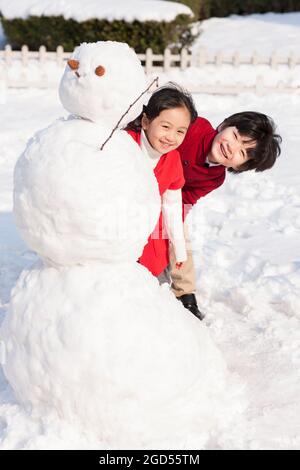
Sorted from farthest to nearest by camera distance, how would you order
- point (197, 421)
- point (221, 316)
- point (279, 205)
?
point (279, 205) < point (221, 316) < point (197, 421)

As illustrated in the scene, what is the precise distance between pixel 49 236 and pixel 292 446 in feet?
3.94

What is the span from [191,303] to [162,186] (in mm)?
829

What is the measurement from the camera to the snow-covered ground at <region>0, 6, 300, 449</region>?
107 inches

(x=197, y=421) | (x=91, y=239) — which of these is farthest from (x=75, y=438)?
(x=91, y=239)

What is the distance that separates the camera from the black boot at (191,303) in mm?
3820

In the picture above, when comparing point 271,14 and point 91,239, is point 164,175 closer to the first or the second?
point 91,239

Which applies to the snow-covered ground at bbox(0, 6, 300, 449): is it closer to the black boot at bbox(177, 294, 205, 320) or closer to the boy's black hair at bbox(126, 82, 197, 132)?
the black boot at bbox(177, 294, 205, 320)

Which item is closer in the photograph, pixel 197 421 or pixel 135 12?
pixel 197 421

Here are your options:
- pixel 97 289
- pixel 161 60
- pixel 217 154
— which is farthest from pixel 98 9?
pixel 97 289

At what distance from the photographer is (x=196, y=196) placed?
12.9 feet

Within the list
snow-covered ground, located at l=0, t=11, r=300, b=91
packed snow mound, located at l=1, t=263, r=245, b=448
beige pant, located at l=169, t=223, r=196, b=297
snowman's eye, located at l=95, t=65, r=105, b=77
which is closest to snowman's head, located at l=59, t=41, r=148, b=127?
snowman's eye, located at l=95, t=65, r=105, b=77

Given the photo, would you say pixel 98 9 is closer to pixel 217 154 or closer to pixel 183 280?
pixel 183 280

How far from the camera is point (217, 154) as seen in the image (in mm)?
3555

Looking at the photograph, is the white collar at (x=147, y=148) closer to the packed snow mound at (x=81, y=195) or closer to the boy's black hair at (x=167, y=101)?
the boy's black hair at (x=167, y=101)
